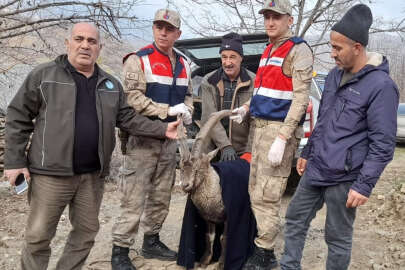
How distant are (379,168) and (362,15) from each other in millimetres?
1117

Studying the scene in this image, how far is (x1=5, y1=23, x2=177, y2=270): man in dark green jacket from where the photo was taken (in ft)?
9.80

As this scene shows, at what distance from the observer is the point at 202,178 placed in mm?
3521

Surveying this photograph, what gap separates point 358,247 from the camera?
4535 millimetres

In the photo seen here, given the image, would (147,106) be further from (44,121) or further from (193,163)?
(44,121)

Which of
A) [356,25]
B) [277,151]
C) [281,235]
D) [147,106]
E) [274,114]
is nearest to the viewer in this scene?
[356,25]

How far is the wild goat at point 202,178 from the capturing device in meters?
3.43

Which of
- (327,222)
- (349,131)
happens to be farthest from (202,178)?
(349,131)

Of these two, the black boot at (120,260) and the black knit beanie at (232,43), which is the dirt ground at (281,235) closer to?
the black boot at (120,260)

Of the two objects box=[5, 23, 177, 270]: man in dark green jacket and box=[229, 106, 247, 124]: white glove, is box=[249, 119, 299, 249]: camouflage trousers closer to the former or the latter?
box=[229, 106, 247, 124]: white glove

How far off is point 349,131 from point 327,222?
0.75 meters

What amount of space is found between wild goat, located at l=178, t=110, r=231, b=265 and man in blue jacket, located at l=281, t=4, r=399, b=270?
863mm

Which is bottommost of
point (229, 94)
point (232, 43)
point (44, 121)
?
point (44, 121)

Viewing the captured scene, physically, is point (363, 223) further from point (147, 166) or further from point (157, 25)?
point (157, 25)

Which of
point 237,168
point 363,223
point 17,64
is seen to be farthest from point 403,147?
point 17,64
